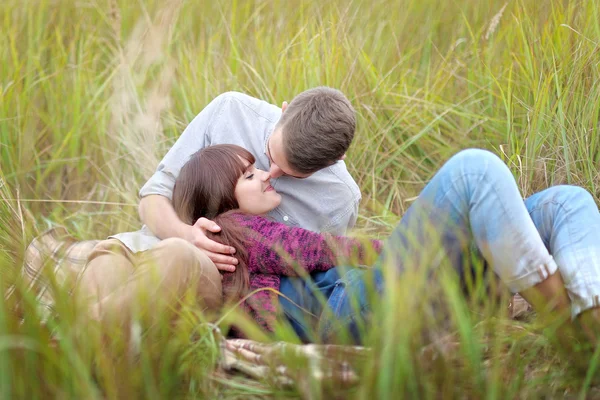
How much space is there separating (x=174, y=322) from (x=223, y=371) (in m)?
0.15

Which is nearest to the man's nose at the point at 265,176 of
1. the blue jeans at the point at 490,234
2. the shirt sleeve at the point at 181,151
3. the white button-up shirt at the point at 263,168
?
the white button-up shirt at the point at 263,168

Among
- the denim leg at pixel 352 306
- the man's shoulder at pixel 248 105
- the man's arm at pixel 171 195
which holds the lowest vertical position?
the denim leg at pixel 352 306

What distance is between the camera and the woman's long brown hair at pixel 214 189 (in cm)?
231

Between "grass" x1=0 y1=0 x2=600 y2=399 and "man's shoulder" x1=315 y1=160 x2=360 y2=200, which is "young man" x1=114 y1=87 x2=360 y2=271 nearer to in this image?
"man's shoulder" x1=315 y1=160 x2=360 y2=200

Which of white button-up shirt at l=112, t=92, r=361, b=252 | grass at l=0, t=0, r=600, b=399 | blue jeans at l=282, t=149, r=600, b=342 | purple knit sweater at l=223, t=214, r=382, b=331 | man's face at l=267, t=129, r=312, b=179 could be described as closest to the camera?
blue jeans at l=282, t=149, r=600, b=342

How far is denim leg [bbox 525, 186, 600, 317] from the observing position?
6.36ft

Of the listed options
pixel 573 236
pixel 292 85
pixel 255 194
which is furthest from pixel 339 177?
pixel 292 85

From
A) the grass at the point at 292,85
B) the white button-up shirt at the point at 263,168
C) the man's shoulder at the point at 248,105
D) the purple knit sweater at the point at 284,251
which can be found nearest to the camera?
the purple knit sweater at the point at 284,251

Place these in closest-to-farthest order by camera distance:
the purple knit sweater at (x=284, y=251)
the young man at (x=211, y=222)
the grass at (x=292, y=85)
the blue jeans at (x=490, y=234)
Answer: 1. the blue jeans at (x=490, y=234)
2. the young man at (x=211, y=222)
3. the purple knit sweater at (x=284, y=251)
4. the grass at (x=292, y=85)

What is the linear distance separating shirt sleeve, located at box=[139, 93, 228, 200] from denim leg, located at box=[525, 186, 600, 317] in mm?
1021

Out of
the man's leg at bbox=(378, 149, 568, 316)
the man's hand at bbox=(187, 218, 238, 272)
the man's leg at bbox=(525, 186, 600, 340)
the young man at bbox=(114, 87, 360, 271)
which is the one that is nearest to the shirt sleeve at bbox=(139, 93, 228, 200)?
the young man at bbox=(114, 87, 360, 271)

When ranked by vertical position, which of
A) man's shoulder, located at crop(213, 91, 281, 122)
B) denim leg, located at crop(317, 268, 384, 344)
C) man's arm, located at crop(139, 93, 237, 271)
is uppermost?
man's shoulder, located at crop(213, 91, 281, 122)

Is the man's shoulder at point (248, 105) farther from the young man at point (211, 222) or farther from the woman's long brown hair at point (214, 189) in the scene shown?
the woman's long brown hair at point (214, 189)

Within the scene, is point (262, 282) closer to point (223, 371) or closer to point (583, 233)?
point (223, 371)
